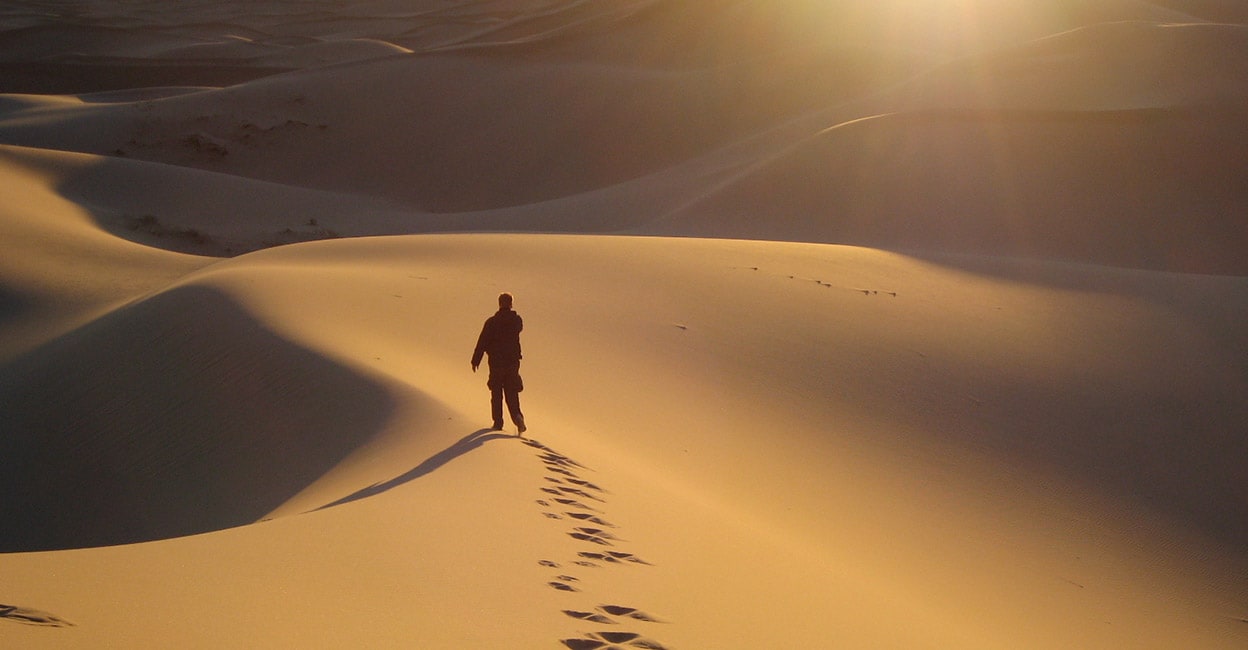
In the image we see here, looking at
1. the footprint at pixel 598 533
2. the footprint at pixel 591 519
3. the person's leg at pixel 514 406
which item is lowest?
the footprint at pixel 598 533

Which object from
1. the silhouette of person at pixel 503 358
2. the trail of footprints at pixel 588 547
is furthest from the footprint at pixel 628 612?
the silhouette of person at pixel 503 358

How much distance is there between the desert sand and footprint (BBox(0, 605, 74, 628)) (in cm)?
2

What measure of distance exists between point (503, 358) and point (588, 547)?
198cm

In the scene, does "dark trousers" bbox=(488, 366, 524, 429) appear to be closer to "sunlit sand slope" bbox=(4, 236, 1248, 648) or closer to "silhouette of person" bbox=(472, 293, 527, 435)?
"silhouette of person" bbox=(472, 293, 527, 435)

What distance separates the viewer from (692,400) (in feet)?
28.7

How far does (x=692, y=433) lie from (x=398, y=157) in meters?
30.6

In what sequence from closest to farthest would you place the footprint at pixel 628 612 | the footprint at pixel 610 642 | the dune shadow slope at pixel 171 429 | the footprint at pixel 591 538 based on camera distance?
the footprint at pixel 610 642, the footprint at pixel 628 612, the footprint at pixel 591 538, the dune shadow slope at pixel 171 429

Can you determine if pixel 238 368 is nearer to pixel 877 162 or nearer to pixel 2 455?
pixel 2 455

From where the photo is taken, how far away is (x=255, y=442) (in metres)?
7.30

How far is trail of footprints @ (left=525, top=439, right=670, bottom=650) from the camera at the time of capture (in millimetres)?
3872

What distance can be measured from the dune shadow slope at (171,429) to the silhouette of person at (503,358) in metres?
0.75

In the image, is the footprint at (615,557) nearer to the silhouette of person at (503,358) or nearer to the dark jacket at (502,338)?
the silhouette of person at (503,358)

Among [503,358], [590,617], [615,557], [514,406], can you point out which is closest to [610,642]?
[590,617]

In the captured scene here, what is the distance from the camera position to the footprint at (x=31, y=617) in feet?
9.91
